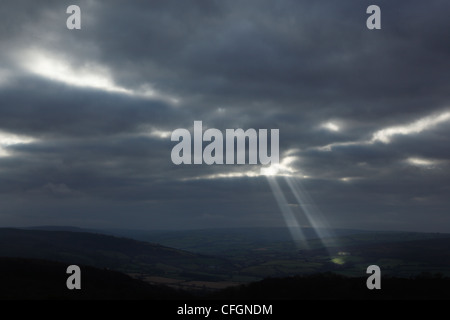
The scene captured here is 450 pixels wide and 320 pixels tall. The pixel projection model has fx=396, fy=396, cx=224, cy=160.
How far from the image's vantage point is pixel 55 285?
10712 cm

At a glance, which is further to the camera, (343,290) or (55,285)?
(55,285)

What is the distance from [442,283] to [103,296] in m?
86.8

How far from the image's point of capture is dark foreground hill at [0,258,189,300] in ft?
306

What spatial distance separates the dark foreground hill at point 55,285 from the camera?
306 ft

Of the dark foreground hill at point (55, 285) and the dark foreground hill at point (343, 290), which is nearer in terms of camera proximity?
the dark foreground hill at point (343, 290)

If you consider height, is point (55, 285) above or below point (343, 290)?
below

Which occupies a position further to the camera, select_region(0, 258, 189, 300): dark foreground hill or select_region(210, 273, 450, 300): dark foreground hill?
select_region(0, 258, 189, 300): dark foreground hill
